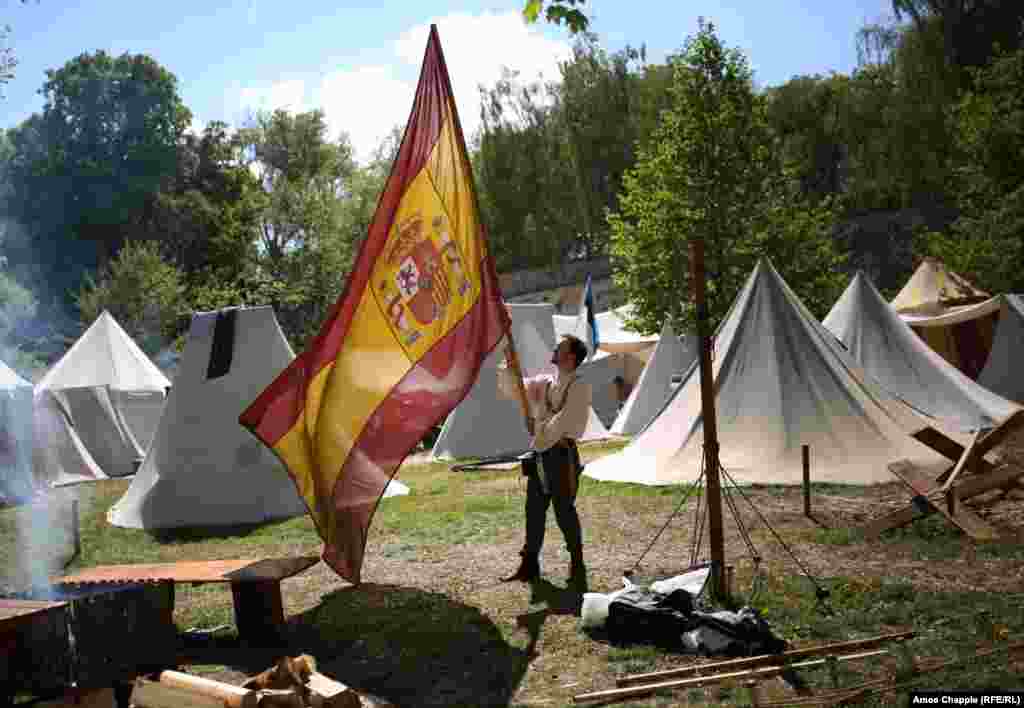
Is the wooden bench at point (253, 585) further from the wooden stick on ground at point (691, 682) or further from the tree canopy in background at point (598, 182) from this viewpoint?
the tree canopy in background at point (598, 182)

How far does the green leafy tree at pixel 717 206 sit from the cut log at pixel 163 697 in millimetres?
19225

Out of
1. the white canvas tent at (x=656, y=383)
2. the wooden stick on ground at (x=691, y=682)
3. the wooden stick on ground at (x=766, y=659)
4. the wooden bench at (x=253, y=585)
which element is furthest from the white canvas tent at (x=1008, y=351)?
the wooden bench at (x=253, y=585)

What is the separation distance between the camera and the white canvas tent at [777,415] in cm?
962

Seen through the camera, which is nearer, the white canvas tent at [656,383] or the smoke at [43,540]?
the smoke at [43,540]

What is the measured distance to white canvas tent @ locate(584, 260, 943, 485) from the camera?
31.6 feet

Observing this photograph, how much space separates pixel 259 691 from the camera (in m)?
3.94

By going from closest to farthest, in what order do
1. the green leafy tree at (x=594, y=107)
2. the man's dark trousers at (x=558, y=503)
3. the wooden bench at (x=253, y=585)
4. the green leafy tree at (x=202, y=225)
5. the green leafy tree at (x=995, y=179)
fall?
the wooden bench at (x=253, y=585) → the man's dark trousers at (x=558, y=503) → the green leafy tree at (x=995, y=179) → the green leafy tree at (x=594, y=107) → the green leafy tree at (x=202, y=225)

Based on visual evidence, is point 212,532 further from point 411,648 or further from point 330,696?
point 330,696

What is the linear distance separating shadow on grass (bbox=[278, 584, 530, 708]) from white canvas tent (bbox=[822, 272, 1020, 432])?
Answer: 7.22 metres

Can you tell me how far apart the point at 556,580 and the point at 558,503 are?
0.60m

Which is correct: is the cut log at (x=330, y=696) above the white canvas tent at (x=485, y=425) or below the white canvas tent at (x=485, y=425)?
above

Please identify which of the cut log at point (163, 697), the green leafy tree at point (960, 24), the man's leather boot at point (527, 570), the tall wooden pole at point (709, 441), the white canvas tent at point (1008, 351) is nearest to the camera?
the cut log at point (163, 697)

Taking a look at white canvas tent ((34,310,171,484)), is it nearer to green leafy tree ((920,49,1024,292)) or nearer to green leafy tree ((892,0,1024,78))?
green leafy tree ((920,49,1024,292))

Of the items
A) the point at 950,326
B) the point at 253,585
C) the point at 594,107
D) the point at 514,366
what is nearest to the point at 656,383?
the point at 950,326
